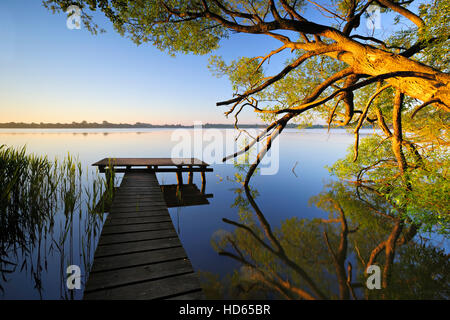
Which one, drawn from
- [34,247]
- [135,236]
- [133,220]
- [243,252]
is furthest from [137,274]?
[34,247]

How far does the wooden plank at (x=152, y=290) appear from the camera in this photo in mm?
2018

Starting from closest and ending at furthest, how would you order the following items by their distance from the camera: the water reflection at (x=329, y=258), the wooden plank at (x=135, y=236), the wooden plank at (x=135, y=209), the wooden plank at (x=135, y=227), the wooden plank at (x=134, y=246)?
the wooden plank at (x=134, y=246) → the water reflection at (x=329, y=258) → the wooden plank at (x=135, y=236) → the wooden plank at (x=135, y=227) → the wooden plank at (x=135, y=209)

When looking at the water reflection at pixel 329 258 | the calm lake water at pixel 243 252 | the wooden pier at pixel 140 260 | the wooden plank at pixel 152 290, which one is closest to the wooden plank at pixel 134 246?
the wooden pier at pixel 140 260


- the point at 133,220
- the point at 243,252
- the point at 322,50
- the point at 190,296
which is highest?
the point at 322,50

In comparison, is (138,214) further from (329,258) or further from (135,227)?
(329,258)

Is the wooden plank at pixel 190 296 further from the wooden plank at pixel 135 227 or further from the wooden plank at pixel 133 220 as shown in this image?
the wooden plank at pixel 133 220

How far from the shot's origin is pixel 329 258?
3.86m

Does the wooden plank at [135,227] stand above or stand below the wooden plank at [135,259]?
above

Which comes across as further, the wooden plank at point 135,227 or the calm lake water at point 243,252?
the wooden plank at point 135,227

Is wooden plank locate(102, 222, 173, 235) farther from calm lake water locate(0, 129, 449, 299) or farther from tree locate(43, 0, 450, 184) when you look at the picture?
tree locate(43, 0, 450, 184)

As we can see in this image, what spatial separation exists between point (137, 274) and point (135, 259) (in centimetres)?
37

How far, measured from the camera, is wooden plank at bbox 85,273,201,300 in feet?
6.62

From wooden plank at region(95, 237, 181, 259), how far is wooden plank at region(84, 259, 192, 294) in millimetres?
453

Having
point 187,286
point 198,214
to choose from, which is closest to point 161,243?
point 187,286
